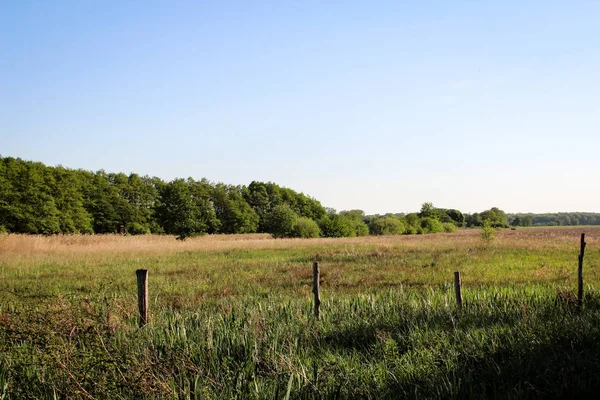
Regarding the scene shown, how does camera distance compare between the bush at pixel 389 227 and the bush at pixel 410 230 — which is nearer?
the bush at pixel 389 227

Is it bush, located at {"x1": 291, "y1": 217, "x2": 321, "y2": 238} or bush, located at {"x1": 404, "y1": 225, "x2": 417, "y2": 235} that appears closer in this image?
bush, located at {"x1": 291, "y1": 217, "x2": 321, "y2": 238}

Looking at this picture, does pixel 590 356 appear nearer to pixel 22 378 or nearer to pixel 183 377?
pixel 183 377

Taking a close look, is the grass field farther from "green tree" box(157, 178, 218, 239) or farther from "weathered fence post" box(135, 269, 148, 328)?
"green tree" box(157, 178, 218, 239)

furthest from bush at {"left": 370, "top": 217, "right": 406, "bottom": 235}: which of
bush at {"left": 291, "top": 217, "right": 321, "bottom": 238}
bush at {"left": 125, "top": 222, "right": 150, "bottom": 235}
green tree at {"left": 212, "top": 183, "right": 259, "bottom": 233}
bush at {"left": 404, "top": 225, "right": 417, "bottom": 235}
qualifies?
bush at {"left": 125, "top": 222, "right": 150, "bottom": 235}

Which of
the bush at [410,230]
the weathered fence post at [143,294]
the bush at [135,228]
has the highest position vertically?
the bush at [135,228]

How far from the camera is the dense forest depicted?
159ft

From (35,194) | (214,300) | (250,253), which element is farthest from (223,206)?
(214,300)

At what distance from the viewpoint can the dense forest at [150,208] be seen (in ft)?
159

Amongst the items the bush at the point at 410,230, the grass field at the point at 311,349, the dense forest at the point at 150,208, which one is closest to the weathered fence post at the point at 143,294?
the grass field at the point at 311,349

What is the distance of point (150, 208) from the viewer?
241 ft

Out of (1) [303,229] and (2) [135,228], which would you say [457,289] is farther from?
(2) [135,228]

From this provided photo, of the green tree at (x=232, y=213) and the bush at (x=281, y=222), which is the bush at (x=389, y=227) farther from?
the bush at (x=281, y=222)

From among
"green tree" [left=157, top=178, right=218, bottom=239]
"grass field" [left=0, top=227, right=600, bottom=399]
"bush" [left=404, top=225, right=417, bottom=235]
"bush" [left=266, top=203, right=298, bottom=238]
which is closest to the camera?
"grass field" [left=0, top=227, right=600, bottom=399]

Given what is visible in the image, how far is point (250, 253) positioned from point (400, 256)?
8991mm
